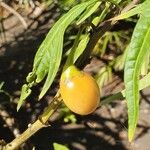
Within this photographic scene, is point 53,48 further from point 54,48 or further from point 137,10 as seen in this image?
point 137,10

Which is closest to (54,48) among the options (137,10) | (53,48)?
(53,48)

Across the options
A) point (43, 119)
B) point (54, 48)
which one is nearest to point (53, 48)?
point (54, 48)

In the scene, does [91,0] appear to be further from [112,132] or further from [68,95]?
[112,132]

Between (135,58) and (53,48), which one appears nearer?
(135,58)

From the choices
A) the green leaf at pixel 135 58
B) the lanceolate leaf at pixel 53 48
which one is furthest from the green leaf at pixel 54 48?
the green leaf at pixel 135 58

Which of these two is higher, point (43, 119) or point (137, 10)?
point (137, 10)

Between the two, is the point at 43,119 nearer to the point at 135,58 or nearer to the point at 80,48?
the point at 80,48

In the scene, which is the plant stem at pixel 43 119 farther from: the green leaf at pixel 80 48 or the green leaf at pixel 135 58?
the green leaf at pixel 135 58

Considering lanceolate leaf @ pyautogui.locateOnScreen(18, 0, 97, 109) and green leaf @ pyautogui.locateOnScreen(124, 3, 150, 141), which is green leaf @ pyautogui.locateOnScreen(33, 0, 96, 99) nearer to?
lanceolate leaf @ pyautogui.locateOnScreen(18, 0, 97, 109)
